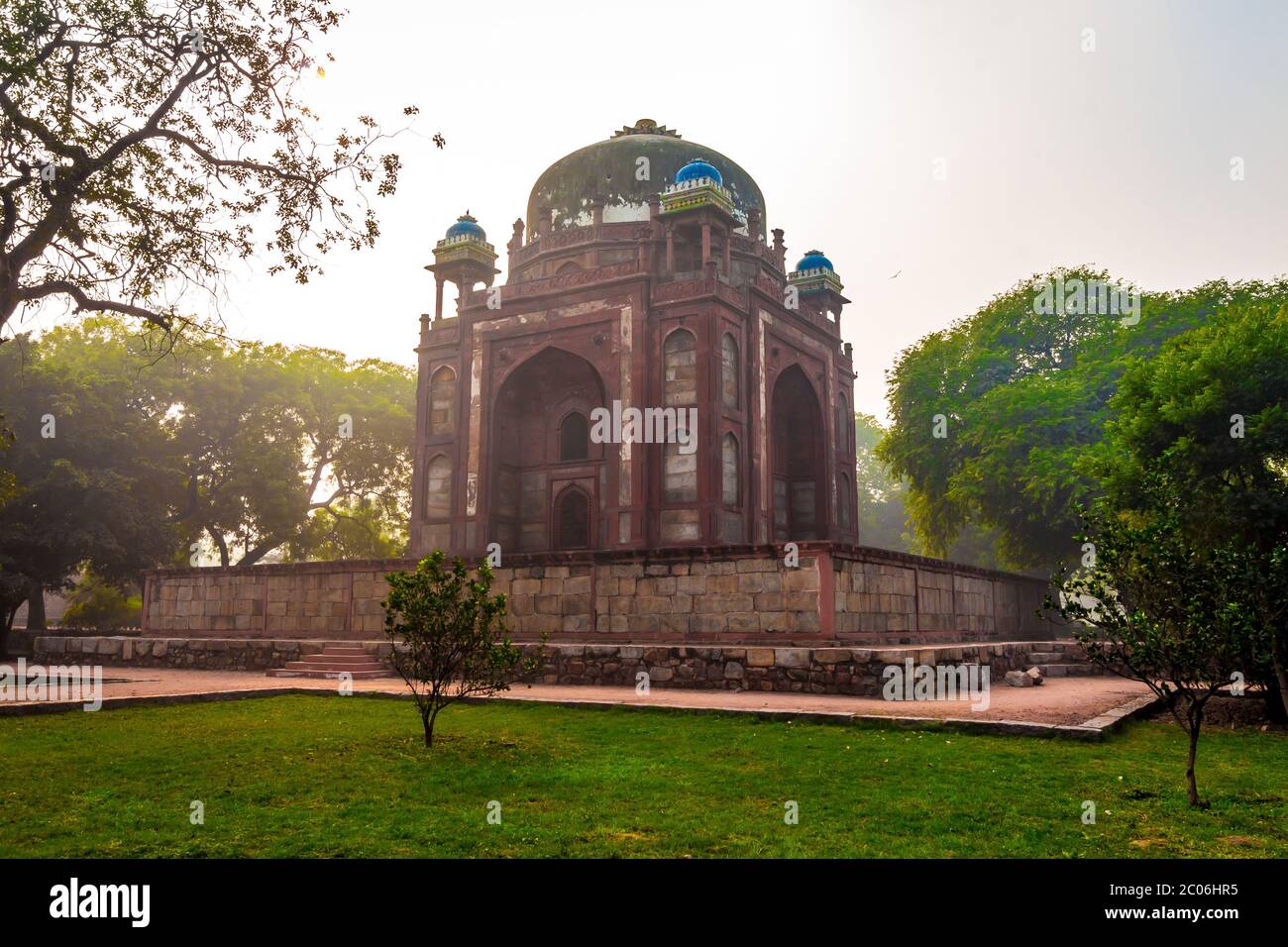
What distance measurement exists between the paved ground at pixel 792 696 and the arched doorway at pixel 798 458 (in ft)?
35.1

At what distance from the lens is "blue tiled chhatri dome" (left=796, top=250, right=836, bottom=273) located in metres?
27.6

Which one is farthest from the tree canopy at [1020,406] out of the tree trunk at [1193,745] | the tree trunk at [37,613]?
the tree trunk at [37,613]

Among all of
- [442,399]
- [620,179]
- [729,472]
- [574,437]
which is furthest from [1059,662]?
[620,179]

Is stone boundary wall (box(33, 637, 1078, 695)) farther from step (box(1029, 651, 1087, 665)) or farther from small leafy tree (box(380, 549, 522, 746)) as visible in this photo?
small leafy tree (box(380, 549, 522, 746))

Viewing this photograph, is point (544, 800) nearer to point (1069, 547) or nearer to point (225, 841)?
point (225, 841)

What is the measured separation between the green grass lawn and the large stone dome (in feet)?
66.4

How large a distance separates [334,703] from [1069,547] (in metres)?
24.6

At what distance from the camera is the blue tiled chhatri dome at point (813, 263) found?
2759cm

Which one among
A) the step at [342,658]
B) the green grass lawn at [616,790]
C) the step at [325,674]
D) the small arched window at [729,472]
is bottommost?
the step at [325,674]

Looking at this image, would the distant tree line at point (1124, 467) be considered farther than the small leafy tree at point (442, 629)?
No

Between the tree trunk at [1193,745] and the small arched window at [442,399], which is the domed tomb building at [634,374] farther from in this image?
the tree trunk at [1193,745]

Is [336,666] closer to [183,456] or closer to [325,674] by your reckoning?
[325,674]

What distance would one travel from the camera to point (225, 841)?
4.51 meters
